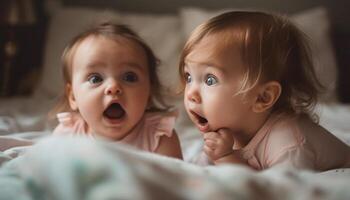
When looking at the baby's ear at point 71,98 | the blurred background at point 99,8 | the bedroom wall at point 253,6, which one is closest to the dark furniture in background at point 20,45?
the blurred background at point 99,8

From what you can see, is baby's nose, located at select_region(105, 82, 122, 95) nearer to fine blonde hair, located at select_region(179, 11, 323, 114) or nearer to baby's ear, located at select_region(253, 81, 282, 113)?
fine blonde hair, located at select_region(179, 11, 323, 114)

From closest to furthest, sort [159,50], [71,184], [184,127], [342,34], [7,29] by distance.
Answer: [71,184], [184,127], [159,50], [7,29], [342,34]

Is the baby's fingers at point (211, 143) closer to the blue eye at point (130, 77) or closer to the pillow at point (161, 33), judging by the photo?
the blue eye at point (130, 77)

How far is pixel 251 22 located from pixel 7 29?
1.66 meters

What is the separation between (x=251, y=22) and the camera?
1007 millimetres

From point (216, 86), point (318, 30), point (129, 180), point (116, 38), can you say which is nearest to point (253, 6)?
point (318, 30)

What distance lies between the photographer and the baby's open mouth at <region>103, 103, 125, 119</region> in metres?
1.11

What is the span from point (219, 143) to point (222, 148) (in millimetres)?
12

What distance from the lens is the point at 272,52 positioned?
99cm

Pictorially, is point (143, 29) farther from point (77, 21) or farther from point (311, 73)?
point (311, 73)

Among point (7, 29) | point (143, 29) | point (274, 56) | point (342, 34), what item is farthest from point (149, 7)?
point (274, 56)

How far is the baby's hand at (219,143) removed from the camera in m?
0.99

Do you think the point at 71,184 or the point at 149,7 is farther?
the point at 149,7

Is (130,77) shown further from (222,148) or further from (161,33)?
(161,33)
